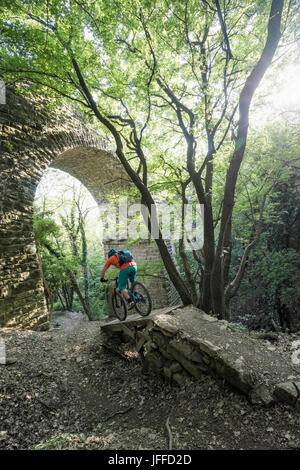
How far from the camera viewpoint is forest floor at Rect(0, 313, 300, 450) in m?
1.84

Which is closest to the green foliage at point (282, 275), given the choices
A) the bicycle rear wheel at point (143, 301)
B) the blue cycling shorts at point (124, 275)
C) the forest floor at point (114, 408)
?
the forest floor at point (114, 408)

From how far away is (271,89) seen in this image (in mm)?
4211

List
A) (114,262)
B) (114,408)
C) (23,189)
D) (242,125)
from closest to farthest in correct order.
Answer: (114,408) < (242,125) < (114,262) < (23,189)

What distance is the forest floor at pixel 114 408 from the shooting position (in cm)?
184

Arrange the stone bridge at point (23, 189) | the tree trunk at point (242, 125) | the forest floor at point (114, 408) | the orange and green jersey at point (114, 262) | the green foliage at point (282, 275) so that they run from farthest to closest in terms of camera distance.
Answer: the green foliage at point (282, 275)
the stone bridge at point (23, 189)
the orange and green jersey at point (114, 262)
the tree trunk at point (242, 125)
the forest floor at point (114, 408)

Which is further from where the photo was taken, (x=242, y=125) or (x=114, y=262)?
(x=114, y=262)

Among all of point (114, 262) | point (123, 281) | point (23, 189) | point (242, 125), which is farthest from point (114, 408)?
point (242, 125)

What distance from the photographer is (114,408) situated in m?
2.70

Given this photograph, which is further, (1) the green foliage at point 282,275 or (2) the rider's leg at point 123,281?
(1) the green foliage at point 282,275

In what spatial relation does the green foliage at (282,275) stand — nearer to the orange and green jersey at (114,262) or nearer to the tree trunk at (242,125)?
the tree trunk at (242,125)

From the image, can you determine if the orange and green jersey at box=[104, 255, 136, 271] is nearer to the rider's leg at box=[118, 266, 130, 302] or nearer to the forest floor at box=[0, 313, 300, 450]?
the rider's leg at box=[118, 266, 130, 302]

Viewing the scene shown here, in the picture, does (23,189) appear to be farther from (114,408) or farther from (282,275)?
(282,275)
